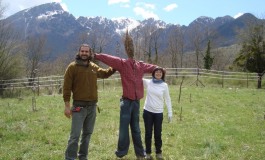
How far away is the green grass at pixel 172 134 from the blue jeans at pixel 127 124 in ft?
1.42

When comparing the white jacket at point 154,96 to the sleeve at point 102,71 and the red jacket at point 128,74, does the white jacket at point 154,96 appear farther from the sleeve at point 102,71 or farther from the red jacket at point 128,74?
the sleeve at point 102,71

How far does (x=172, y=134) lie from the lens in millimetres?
11703

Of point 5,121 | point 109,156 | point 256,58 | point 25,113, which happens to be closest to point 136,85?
point 109,156

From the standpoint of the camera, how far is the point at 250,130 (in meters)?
12.8

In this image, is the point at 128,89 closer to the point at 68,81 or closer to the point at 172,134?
the point at 68,81

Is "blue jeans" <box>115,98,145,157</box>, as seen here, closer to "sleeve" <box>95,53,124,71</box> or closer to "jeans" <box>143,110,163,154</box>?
"jeans" <box>143,110,163,154</box>

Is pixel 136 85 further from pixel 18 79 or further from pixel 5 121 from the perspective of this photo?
pixel 18 79

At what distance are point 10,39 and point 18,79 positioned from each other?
9.35 m

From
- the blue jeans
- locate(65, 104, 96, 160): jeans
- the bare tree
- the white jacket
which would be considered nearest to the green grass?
the blue jeans

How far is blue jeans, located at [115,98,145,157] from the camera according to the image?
820cm

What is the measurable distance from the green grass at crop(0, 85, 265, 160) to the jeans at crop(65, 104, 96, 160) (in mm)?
1031

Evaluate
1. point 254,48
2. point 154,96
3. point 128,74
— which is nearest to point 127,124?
point 154,96

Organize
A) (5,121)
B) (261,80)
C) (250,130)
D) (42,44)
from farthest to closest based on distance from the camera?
(42,44) → (261,80) → (5,121) → (250,130)

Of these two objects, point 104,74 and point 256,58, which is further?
point 256,58
